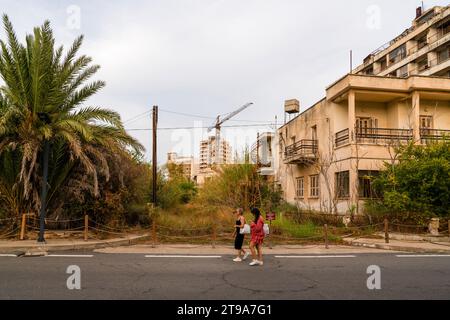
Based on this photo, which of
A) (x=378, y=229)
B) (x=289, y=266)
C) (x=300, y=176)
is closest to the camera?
(x=289, y=266)

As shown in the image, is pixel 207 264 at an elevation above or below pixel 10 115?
below

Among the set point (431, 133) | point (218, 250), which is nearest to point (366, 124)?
point (431, 133)

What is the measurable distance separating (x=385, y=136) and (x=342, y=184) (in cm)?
360

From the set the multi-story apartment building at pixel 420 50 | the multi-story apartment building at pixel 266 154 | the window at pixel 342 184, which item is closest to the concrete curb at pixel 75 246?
the window at pixel 342 184

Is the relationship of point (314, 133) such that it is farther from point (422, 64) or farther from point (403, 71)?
point (403, 71)

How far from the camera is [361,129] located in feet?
66.7

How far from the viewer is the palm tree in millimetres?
12570

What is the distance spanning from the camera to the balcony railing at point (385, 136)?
63.5 ft

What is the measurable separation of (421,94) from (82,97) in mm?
17509

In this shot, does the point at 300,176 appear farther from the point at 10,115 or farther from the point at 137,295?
the point at 137,295

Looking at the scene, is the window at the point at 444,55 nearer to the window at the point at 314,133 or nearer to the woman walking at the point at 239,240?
the window at the point at 314,133

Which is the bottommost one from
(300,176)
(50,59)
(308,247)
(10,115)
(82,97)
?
(308,247)
